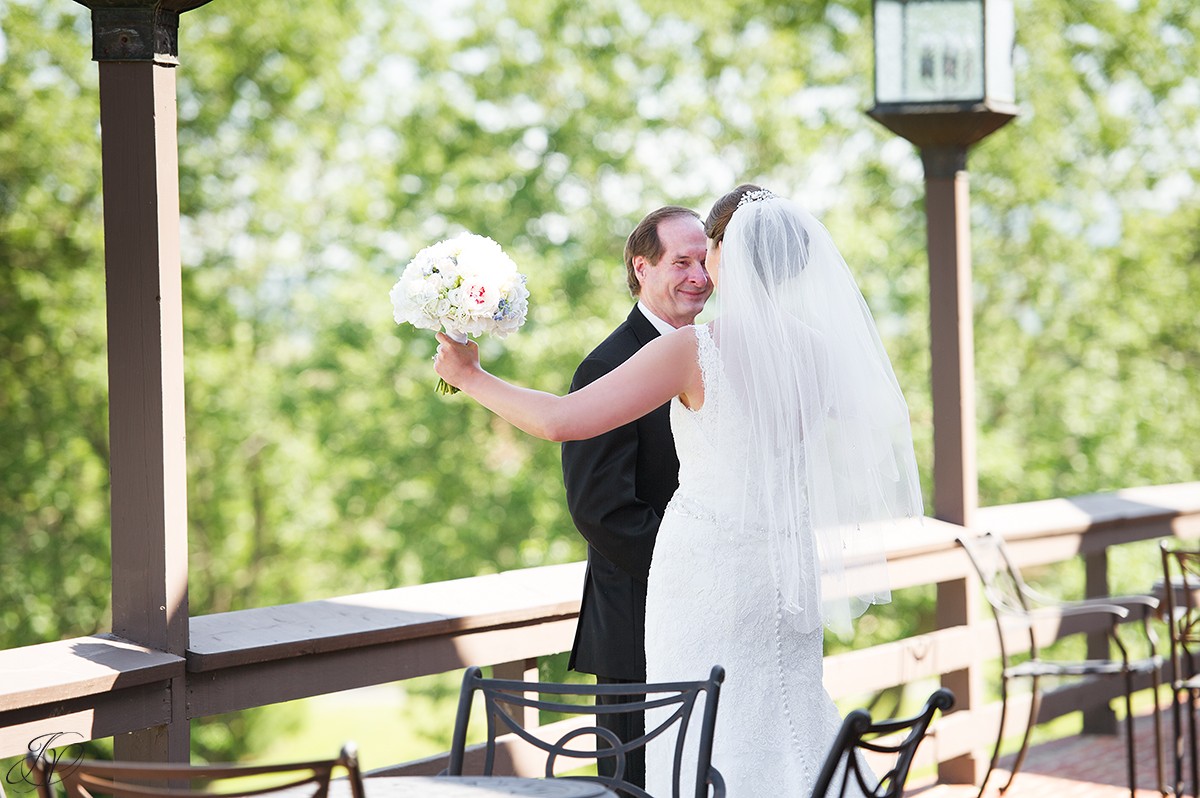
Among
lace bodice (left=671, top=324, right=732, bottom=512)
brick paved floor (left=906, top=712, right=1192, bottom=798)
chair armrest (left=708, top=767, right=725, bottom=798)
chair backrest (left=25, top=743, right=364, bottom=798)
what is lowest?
brick paved floor (left=906, top=712, right=1192, bottom=798)

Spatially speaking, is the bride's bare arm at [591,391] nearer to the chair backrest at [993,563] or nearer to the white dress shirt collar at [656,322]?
the white dress shirt collar at [656,322]

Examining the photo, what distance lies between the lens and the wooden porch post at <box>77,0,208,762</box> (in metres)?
2.77

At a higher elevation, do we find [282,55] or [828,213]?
[282,55]

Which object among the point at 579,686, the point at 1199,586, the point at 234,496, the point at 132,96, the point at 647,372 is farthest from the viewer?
the point at 234,496

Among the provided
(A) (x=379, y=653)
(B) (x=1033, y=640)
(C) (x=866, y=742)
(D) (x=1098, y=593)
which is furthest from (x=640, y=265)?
(D) (x=1098, y=593)

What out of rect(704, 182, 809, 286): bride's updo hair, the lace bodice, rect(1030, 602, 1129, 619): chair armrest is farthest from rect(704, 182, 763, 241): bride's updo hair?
rect(1030, 602, 1129, 619): chair armrest

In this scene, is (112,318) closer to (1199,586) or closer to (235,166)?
(1199,586)

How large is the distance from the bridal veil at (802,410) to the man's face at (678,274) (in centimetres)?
42

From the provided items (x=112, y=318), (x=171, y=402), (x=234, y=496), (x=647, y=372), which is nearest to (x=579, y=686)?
(x=647, y=372)

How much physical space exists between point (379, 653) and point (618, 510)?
27.9 inches

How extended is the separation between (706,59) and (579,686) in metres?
10.9

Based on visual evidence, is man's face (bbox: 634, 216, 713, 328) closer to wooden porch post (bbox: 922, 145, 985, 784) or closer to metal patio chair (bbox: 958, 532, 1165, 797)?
metal patio chair (bbox: 958, 532, 1165, 797)

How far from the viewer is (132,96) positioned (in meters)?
2.79

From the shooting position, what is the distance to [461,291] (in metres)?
2.52
